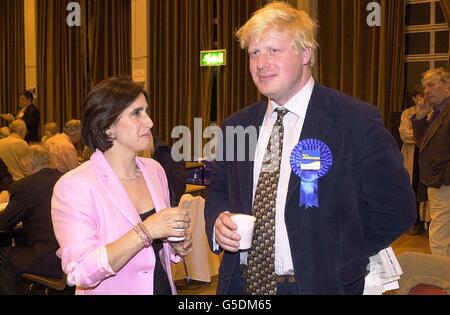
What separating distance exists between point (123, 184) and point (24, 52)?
1124 centimetres

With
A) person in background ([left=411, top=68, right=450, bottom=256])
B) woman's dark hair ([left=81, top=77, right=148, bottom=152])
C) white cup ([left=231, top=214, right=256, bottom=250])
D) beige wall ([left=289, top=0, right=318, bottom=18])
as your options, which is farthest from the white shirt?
beige wall ([left=289, top=0, right=318, bottom=18])

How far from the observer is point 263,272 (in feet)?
→ 5.69

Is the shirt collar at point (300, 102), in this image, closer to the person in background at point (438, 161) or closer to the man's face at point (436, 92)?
the person in background at point (438, 161)

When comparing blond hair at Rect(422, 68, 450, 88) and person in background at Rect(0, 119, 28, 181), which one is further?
person in background at Rect(0, 119, 28, 181)

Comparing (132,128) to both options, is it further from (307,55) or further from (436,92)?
(436,92)

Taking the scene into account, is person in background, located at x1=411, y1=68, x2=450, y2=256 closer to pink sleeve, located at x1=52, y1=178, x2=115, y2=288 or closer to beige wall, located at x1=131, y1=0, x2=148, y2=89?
pink sleeve, located at x1=52, y1=178, x2=115, y2=288

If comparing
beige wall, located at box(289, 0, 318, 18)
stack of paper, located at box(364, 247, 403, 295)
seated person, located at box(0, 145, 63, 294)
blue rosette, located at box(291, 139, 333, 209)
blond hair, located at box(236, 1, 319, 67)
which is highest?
beige wall, located at box(289, 0, 318, 18)

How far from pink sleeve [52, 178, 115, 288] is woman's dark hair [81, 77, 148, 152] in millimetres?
218

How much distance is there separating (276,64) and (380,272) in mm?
747

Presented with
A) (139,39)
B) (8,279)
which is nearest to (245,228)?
(8,279)

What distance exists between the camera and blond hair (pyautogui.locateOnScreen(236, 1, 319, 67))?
1703mm

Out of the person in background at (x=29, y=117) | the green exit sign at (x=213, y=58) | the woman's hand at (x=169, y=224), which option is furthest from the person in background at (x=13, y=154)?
the woman's hand at (x=169, y=224)

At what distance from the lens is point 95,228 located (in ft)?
6.05

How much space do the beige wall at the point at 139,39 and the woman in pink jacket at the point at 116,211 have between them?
8009 millimetres
